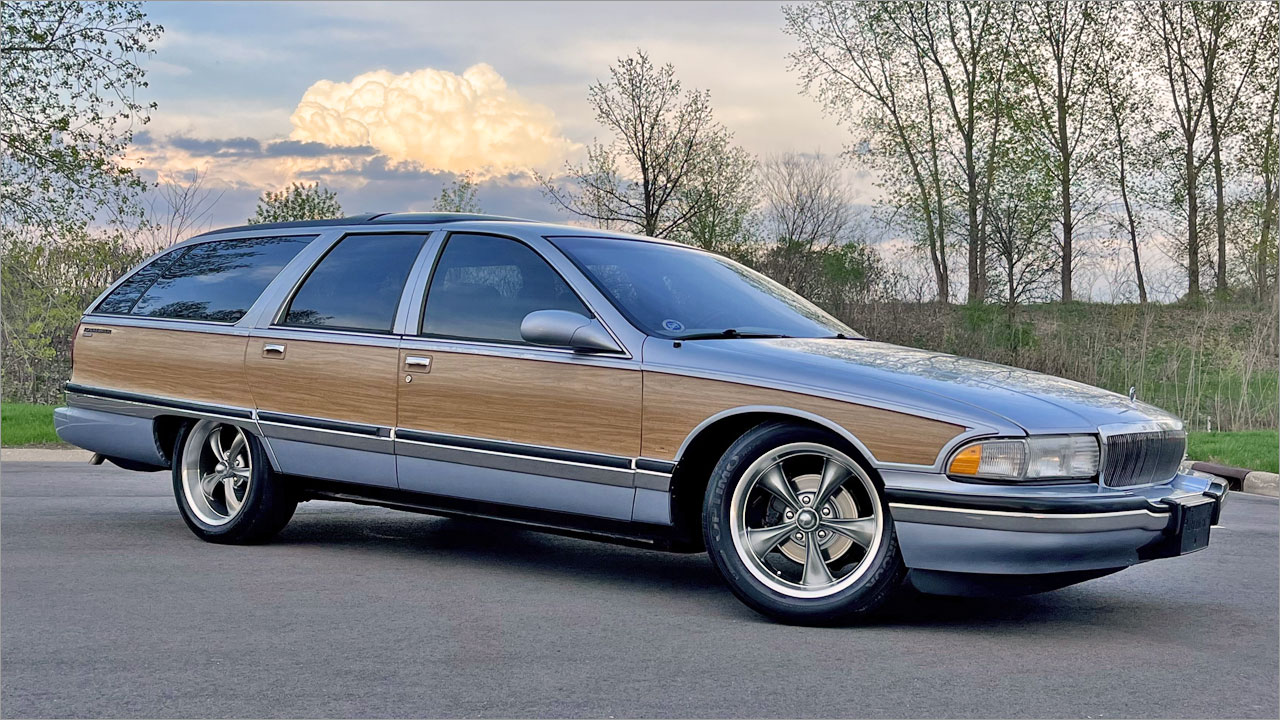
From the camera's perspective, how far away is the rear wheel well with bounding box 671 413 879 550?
5.16 m

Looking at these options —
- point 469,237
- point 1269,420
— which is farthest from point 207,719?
point 1269,420

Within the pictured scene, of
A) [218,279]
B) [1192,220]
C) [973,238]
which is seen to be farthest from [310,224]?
[1192,220]

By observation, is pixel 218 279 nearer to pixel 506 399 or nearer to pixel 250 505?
pixel 250 505

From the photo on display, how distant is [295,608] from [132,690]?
128 centimetres

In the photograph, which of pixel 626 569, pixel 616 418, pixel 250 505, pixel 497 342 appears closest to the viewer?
pixel 616 418

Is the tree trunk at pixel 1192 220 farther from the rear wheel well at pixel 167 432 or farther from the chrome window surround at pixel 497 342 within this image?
the rear wheel well at pixel 167 432

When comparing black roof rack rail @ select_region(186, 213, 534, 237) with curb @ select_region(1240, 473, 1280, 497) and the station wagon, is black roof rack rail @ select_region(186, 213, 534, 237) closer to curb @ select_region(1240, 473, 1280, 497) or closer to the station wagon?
the station wagon

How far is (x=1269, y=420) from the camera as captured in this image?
16.2 meters

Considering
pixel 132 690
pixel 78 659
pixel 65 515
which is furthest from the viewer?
pixel 65 515

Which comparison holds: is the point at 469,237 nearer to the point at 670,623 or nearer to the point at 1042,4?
the point at 670,623

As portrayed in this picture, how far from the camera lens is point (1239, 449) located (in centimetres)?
1320

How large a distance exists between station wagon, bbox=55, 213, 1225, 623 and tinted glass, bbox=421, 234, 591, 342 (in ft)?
0.04

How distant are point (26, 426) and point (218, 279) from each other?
309 inches

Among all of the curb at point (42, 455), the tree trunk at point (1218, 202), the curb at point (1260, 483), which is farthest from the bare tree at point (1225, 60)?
the curb at point (42, 455)
